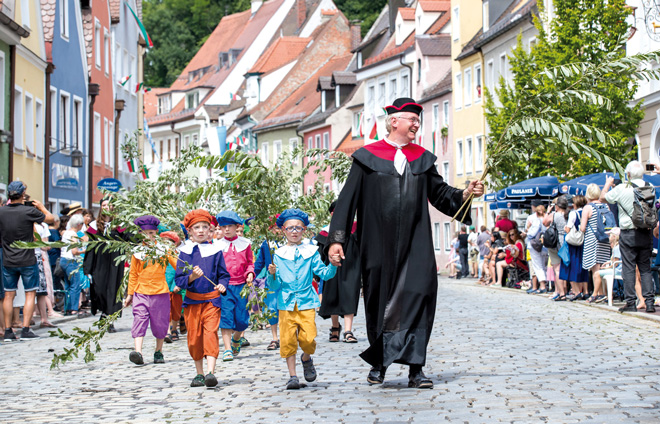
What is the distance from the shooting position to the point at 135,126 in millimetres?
49219

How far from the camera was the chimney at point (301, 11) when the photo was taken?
268 ft

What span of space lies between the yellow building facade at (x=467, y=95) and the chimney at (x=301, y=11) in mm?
31308

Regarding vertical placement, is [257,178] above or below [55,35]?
below

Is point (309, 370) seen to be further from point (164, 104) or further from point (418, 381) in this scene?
point (164, 104)

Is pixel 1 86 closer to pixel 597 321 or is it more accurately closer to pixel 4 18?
pixel 4 18

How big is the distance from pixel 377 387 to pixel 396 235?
1.18 metres

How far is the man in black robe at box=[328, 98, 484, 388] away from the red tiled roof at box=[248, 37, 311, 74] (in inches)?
2724

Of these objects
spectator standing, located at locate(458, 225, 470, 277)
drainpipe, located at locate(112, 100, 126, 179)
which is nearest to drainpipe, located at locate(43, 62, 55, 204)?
drainpipe, located at locate(112, 100, 126, 179)

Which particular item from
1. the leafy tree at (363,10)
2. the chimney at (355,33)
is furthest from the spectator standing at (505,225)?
the leafy tree at (363,10)

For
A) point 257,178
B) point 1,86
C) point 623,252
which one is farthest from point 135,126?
point 257,178

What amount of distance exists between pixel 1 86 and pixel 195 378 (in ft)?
59.9

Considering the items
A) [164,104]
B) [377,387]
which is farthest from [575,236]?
[164,104]

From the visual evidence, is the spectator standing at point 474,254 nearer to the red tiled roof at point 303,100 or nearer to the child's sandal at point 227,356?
the child's sandal at point 227,356

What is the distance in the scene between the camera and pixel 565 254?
65.1 ft
